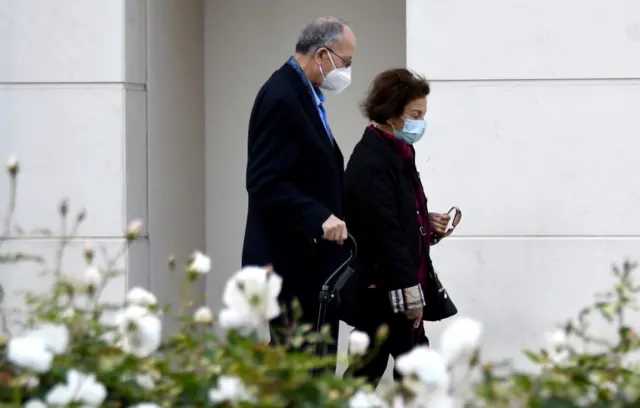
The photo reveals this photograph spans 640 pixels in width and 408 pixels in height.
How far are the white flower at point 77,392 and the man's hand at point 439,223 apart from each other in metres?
3.05

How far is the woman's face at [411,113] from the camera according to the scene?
5027 mm

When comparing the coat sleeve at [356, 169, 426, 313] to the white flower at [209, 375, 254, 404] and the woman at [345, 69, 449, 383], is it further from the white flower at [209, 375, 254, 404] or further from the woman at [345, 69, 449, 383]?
the white flower at [209, 375, 254, 404]

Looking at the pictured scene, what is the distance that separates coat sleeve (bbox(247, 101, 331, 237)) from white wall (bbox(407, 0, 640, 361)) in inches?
57.2

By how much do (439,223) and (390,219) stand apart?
0.41m

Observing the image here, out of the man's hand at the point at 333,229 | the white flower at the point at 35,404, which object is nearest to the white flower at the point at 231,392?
the white flower at the point at 35,404

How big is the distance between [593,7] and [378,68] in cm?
141

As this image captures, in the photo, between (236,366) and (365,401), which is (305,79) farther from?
(365,401)

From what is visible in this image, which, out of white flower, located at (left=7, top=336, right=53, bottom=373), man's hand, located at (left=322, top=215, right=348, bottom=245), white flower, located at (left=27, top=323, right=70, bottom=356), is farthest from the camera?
man's hand, located at (left=322, top=215, right=348, bottom=245)

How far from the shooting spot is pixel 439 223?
17.1 ft

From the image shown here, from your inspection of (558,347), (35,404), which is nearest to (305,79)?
(558,347)

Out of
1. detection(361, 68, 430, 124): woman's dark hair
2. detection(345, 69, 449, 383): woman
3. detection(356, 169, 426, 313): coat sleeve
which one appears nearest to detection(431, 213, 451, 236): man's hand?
detection(345, 69, 449, 383): woman

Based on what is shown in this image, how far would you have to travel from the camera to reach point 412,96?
5.01 metres

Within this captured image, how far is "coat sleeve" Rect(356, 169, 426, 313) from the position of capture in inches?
191

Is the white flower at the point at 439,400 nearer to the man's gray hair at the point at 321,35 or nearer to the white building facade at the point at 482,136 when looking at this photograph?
the man's gray hair at the point at 321,35
